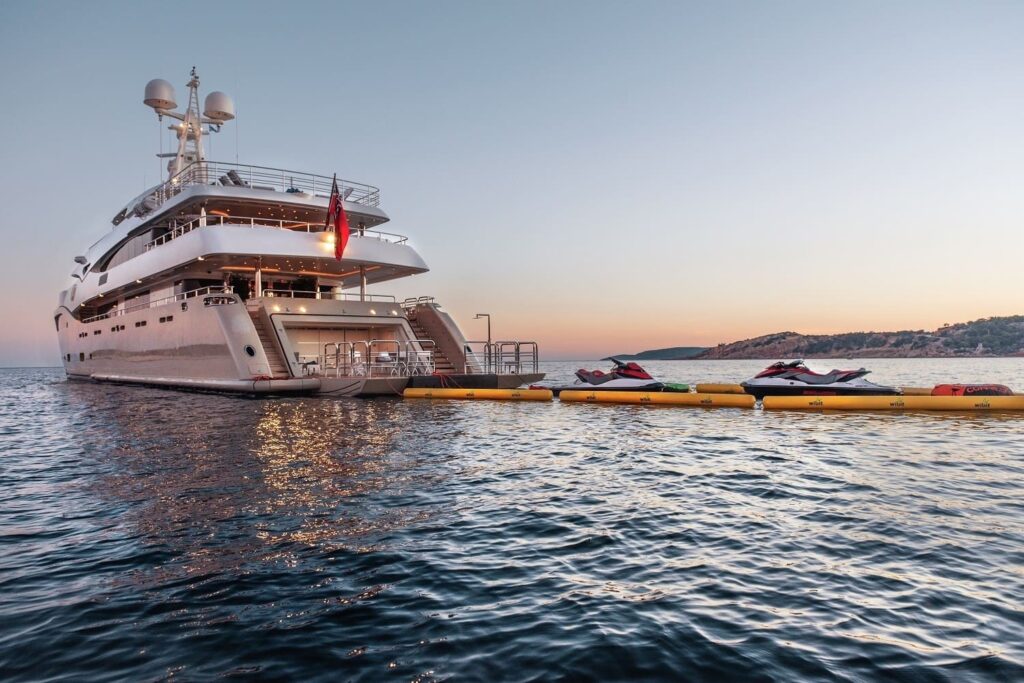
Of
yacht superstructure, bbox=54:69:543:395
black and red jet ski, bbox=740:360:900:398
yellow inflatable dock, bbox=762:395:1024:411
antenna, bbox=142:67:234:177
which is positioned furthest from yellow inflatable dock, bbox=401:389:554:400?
antenna, bbox=142:67:234:177

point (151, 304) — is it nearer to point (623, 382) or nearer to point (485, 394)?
point (485, 394)

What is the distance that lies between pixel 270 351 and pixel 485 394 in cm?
896

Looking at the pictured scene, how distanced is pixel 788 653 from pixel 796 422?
13.3 m

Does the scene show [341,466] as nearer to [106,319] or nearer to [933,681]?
[933,681]

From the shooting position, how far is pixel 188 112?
38.0m

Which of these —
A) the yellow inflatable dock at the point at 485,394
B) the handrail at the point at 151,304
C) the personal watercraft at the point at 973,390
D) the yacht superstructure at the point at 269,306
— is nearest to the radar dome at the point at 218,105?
the yacht superstructure at the point at 269,306

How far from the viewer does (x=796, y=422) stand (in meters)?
15.7

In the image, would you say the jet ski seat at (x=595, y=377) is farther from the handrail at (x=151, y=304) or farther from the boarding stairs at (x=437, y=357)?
the handrail at (x=151, y=304)

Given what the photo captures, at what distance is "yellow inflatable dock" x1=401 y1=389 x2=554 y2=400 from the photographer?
21.6m

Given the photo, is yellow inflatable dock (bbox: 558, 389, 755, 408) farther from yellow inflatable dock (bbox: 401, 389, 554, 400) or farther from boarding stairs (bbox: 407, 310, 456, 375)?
boarding stairs (bbox: 407, 310, 456, 375)

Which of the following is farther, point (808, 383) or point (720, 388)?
point (720, 388)

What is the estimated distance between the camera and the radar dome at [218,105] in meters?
37.6

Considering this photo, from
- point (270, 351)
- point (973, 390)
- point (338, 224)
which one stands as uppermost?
point (338, 224)

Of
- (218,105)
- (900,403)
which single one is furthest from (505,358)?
(218,105)
